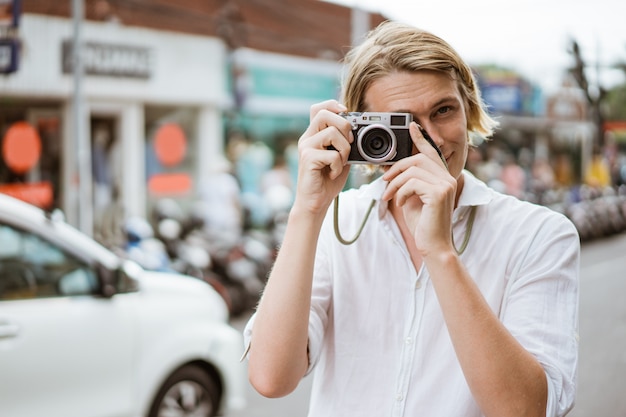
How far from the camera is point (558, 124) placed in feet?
100

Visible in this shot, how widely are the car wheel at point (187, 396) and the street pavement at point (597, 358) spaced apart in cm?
69

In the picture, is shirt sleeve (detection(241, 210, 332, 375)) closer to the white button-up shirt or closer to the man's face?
the white button-up shirt

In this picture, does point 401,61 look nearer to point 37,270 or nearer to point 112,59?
point 37,270

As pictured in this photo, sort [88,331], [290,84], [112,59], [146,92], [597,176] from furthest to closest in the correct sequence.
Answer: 1. [597,176]
2. [290,84]
3. [146,92]
4. [112,59]
5. [88,331]

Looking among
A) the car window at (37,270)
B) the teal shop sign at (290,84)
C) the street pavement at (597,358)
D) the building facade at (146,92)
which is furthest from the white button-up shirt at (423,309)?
the teal shop sign at (290,84)

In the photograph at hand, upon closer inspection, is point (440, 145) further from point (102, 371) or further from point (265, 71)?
point (265, 71)

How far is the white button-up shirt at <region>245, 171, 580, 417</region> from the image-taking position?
1.41 m

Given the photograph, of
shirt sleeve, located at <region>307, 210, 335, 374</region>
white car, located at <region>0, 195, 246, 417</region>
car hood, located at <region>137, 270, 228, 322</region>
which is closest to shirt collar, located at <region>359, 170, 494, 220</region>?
shirt sleeve, located at <region>307, 210, 335, 374</region>

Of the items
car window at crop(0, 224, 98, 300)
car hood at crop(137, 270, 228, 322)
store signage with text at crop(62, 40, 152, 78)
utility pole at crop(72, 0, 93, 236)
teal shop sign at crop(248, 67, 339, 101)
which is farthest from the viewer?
teal shop sign at crop(248, 67, 339, 101)

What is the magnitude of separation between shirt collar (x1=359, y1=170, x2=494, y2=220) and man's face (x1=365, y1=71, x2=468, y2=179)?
0.16 feet

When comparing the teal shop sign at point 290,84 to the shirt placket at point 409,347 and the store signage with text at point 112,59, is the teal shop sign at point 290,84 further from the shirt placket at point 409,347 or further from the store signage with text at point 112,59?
the shirt placket at point 409,347

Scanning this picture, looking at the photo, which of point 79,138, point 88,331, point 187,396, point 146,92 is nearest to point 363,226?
point 88,331

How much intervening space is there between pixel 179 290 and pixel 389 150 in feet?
10.1

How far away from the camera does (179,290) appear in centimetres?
437
